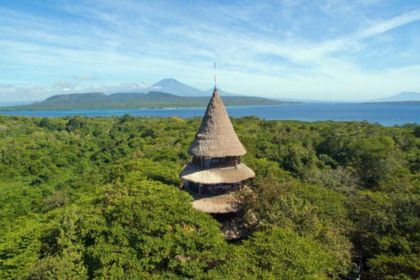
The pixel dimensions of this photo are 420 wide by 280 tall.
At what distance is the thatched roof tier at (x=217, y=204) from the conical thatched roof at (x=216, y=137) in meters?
2.31

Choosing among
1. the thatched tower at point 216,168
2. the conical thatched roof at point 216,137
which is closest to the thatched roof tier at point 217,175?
the thatched tower at point 216,168

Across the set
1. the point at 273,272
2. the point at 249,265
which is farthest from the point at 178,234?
the point at 273,272

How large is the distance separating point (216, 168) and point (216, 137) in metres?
1.71

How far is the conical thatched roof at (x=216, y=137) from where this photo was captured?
17922 mm

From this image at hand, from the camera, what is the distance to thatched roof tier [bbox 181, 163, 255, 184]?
57.8 ft

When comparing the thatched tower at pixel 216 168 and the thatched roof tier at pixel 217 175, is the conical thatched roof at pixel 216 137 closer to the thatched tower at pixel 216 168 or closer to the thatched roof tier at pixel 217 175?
the thatched tower at pixel 216 168

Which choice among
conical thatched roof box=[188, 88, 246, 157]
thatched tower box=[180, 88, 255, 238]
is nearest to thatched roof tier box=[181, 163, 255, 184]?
thatched tower box=[180, 88, 255, 238]

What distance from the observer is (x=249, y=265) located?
42.8 ft

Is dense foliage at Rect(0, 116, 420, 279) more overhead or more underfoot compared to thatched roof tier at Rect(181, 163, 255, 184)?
more underfoot

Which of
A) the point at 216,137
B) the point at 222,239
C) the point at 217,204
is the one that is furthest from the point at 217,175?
the point at 222,239

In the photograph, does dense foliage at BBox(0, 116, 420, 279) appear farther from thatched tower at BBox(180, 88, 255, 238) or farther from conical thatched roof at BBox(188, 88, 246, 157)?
conical thatched roof at BBox(188, 88, 246, 157)

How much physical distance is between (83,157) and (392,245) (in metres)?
56.9

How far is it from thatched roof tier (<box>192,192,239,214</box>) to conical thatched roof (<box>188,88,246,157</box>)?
7.59ft

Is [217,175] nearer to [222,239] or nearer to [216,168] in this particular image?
[216,168]
